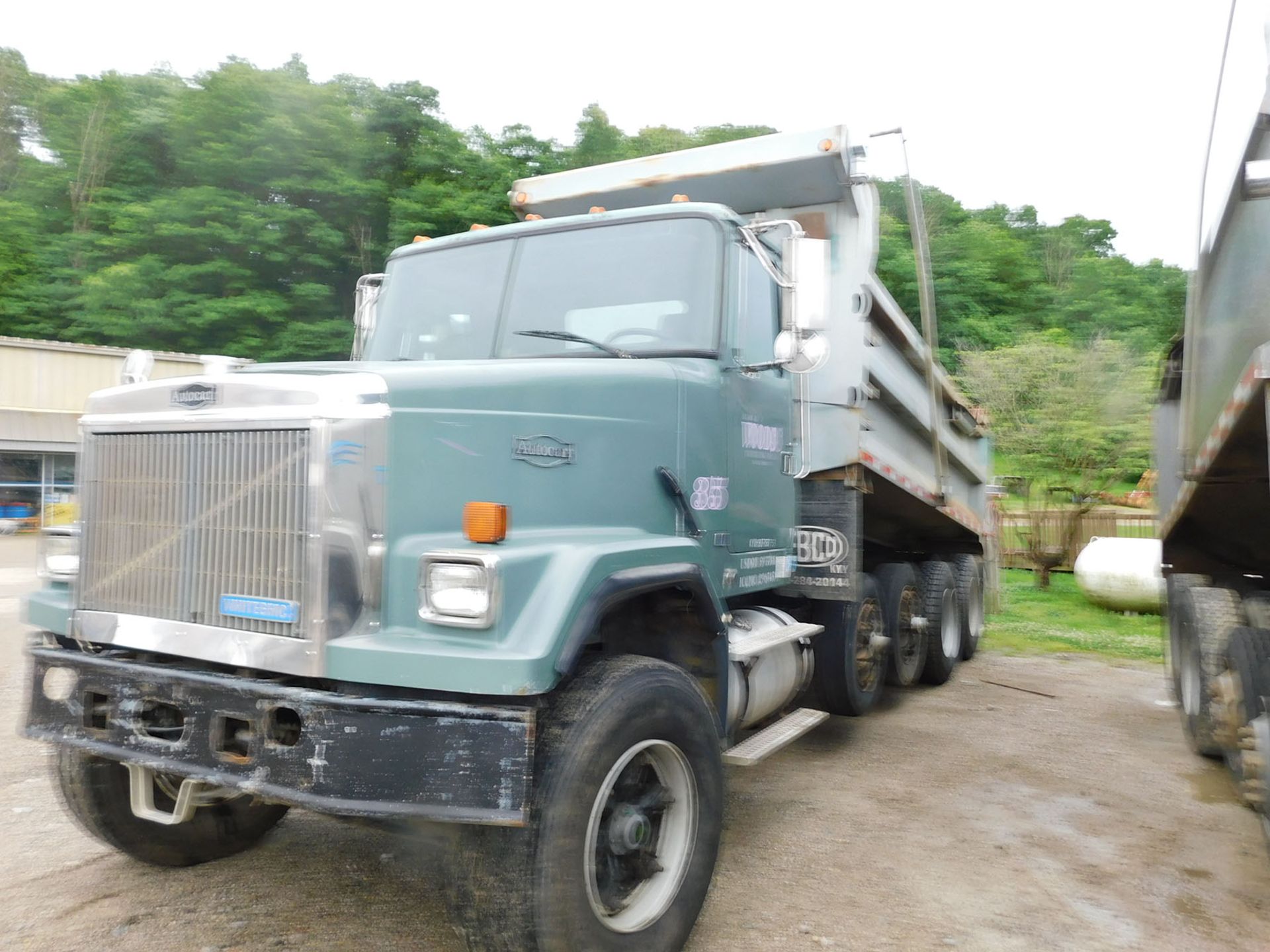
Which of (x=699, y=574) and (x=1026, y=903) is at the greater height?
(x=699, y=574)

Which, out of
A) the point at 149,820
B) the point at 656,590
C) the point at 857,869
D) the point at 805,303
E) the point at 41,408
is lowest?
the point at 857,869

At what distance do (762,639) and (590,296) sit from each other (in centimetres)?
170

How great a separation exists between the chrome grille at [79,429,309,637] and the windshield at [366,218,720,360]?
1297 mm

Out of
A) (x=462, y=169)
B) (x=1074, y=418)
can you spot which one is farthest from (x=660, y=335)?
(x=462, y=169)

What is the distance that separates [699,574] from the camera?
11.7ft

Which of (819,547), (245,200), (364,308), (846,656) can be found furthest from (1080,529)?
(245,200)

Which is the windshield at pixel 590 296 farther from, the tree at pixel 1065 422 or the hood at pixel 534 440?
the tree at pixel 1065 422

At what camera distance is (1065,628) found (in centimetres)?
1171

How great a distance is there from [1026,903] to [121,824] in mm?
3489

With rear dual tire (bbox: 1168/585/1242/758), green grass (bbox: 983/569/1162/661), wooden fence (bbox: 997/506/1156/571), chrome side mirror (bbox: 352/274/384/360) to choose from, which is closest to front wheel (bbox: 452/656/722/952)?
chrome side mirror (bbox: 352/274/384/360)

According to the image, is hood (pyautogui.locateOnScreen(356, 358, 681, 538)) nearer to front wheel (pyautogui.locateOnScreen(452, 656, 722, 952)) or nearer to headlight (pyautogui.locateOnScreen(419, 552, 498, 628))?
headlight (pyautogui.locateOnScreen(419, 552, 498, 628))

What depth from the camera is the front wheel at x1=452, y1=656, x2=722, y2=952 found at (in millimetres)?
2703

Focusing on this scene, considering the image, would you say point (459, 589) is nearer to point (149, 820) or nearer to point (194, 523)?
point (194, 523)

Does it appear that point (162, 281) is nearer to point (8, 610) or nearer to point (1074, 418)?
point (8, 610)
